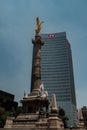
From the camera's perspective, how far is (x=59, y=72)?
13025 centimetres

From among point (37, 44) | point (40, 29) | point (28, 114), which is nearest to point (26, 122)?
point (28, 114)

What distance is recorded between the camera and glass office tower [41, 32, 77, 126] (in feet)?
412

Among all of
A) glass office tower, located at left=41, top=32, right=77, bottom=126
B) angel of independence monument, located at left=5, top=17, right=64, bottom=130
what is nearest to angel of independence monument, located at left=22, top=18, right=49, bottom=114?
angel of independence monument, located at left=5, top=17, right=64, bottom=130

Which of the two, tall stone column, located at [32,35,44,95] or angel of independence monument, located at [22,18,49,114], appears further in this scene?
tall stone column, located at [32,35,44,95]

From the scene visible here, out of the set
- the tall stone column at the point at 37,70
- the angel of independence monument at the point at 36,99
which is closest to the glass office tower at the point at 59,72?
the tall stone column at the point at 37,70

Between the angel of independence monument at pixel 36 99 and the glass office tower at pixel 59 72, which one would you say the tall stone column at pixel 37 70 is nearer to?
the angel of independence monument at pixel 36 99

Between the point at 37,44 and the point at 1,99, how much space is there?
45618 millimetres

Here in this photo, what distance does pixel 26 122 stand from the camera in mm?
34750

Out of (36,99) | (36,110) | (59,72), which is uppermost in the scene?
(59,72)

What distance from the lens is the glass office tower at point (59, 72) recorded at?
125625 mm

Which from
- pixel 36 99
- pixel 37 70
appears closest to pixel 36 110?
pixel 36 99

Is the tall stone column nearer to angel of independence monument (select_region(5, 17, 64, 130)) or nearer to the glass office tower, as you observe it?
angel of independence monument (select_region(5, 17, 64, 130))

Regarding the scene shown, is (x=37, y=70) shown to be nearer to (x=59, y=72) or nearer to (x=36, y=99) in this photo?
(x=36, y=99)

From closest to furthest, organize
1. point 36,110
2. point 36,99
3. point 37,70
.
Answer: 1. point 36,110
2. point 36,99
3. point 37,70
